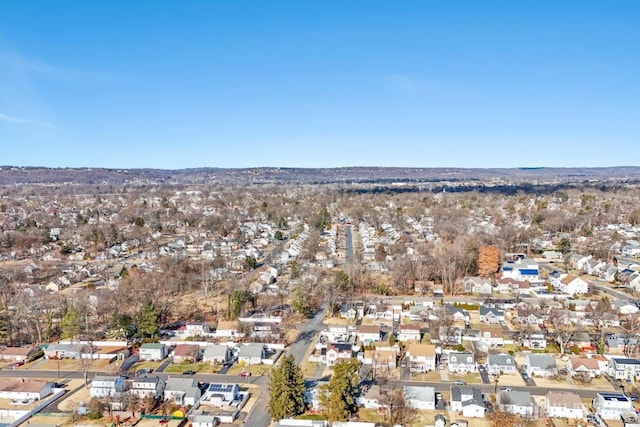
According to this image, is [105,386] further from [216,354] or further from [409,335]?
[409,335]

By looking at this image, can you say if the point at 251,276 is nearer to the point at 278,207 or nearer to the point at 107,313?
the point at 107,313

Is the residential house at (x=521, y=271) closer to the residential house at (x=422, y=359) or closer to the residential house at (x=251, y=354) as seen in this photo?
the residential house at (x=422, y=359)

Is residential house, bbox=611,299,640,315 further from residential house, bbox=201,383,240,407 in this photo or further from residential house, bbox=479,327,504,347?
residential house, bbox=201,383,240,407

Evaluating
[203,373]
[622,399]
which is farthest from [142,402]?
[622,399]

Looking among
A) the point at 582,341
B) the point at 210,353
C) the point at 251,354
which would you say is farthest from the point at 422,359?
the point at 210,353

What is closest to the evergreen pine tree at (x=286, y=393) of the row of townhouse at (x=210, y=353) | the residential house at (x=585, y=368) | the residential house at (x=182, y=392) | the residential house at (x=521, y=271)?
the residential house at (x=182, y=392)
